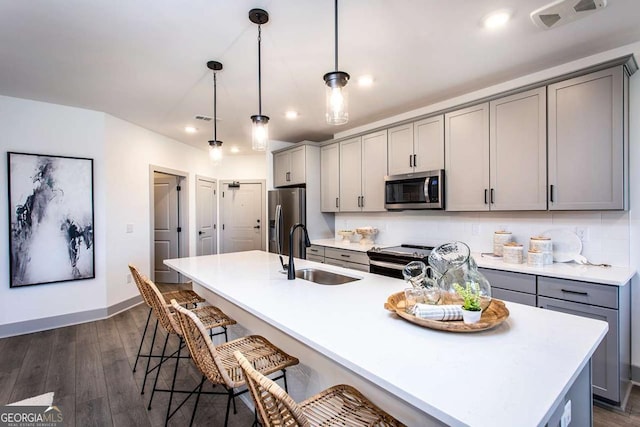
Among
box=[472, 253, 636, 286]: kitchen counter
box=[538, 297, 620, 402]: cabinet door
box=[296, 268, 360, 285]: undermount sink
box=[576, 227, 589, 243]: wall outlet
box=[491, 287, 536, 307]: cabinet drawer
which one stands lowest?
box=[538, 297, 620, 402]: cabinet door

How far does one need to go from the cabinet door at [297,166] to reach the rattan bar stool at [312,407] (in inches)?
142

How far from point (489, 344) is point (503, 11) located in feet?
6.34

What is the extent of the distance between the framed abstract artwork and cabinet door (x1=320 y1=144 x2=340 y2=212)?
2.93 meters

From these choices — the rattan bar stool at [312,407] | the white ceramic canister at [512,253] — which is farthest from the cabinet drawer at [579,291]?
the rattan bar stool at [312,407]

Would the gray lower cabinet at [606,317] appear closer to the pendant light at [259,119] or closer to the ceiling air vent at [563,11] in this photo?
the ceiling air vent at [563,11]

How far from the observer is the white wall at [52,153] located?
10.8 feet

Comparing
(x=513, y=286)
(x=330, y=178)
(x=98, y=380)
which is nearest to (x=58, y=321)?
(x=98, y=380)

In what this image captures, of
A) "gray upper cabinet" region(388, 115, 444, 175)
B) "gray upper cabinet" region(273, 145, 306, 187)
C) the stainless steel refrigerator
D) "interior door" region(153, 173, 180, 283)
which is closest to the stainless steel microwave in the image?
"gray upper cabinet" region(388, 115, 444, 175)

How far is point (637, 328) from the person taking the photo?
233 cm

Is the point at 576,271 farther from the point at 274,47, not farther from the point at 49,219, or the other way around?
the point at 49,219

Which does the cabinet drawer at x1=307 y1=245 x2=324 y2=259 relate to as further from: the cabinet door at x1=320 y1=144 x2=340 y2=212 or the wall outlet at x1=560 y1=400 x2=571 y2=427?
the wall outlet at x1=560 y1=400 x2=571 y2=427

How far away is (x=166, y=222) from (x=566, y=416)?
5.89 metres

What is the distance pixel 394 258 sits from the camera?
3225 mm

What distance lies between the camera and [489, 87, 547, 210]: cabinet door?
253 cm
